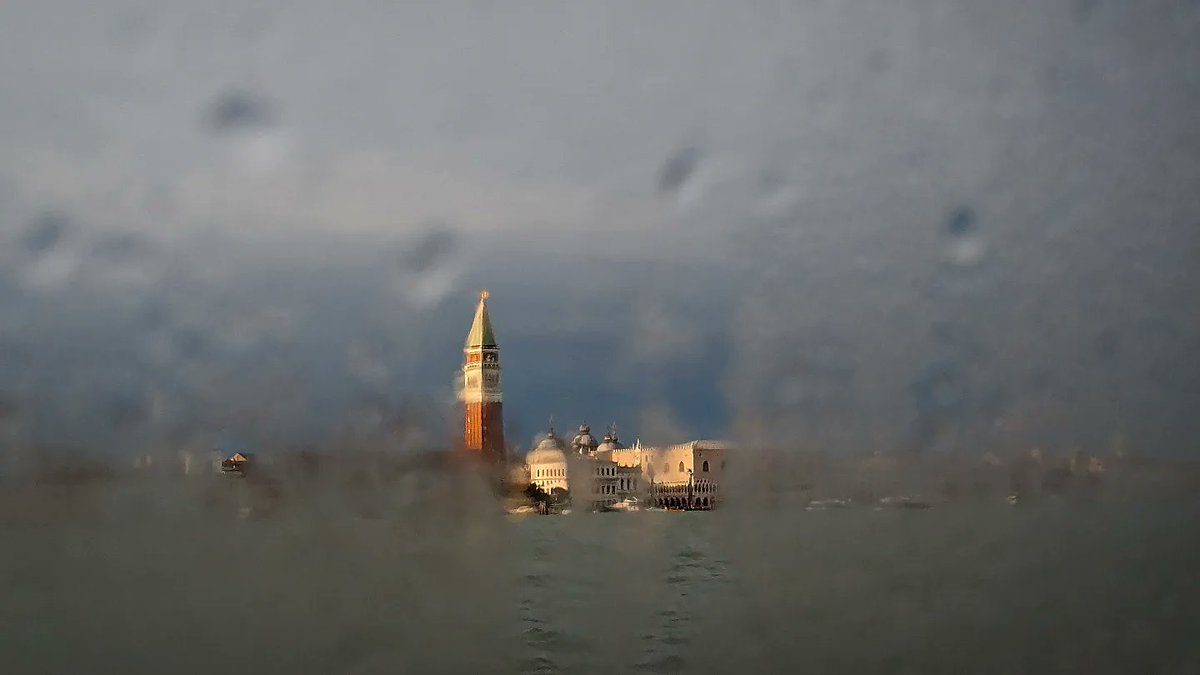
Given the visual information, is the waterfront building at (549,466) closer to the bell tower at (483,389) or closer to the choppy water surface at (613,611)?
the bell tower at (483,389)

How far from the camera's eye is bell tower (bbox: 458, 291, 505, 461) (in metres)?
68.2

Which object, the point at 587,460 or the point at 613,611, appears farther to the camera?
the point at 587,460

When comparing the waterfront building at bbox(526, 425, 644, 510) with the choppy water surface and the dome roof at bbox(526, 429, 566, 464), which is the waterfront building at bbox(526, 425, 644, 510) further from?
the choppy water surface

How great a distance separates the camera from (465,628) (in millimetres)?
16438

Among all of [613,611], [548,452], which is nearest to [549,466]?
[548,452]

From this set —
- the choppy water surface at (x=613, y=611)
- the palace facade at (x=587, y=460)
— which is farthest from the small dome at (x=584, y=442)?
the choppy water surface at (x=613, y=611)

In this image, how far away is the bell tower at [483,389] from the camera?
68250mm

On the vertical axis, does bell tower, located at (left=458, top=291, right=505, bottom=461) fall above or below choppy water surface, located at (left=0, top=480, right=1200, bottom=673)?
above

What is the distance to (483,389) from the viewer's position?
68.9 m

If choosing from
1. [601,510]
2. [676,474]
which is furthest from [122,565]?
[676,474]

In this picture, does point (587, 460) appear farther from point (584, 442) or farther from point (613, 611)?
point (613, 611)

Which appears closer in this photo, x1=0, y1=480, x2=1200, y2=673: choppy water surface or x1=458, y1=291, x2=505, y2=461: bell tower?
x1=0, y1=480, x2=1200, y2=673: choppy water surface

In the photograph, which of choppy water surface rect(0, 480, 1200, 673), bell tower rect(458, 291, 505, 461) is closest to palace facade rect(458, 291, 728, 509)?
bell tower rect(458, 291, 505, 461)

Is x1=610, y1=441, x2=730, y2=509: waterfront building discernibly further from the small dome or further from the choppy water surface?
the choppy water surface
